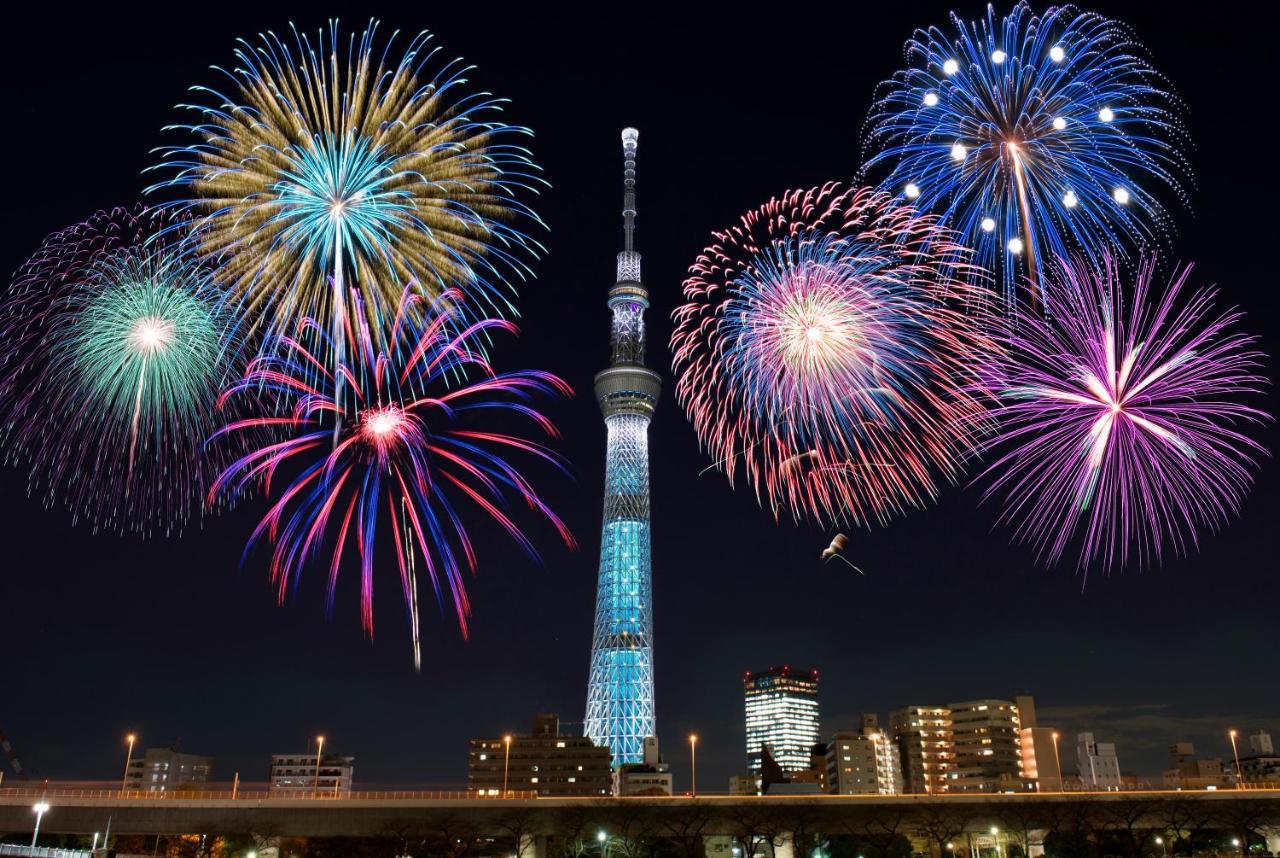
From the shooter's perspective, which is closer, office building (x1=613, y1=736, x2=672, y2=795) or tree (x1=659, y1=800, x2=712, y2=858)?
tree (x1=659, y1=800, x2=712, y2=858)

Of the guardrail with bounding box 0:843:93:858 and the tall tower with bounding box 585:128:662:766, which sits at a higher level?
the tall tower with bounding box 585:128:662:766

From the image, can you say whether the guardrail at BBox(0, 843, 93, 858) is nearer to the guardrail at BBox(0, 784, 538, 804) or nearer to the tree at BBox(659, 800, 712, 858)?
the guardrail at BBox(0, 784, 538, 804)

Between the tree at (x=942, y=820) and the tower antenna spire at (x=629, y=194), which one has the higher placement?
the tower antenna spire at (x=629, y=194)

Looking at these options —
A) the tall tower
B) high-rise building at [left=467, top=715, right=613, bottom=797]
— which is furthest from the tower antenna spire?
high-rise building at [left=467, top=715, right=613, bottom=797]

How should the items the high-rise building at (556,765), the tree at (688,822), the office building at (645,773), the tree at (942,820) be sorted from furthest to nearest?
1. the high-rise building at (556,765)
2. the office building at (645,773)
3. the tree at (942,820)
4. the tree at (688,822)

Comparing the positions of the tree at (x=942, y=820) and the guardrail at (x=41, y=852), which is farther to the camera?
the tree at (x=942, y=820)

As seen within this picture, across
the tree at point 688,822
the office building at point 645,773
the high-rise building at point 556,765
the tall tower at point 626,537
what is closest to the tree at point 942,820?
the tree at point 688,822

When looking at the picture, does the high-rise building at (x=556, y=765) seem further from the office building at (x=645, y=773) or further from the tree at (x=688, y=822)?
the tree at (x=688, y=822)

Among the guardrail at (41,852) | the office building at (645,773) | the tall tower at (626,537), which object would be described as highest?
the tall tower at (626,537)

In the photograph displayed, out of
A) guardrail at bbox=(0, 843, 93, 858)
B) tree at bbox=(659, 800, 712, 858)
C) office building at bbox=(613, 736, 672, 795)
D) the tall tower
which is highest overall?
the tall tower

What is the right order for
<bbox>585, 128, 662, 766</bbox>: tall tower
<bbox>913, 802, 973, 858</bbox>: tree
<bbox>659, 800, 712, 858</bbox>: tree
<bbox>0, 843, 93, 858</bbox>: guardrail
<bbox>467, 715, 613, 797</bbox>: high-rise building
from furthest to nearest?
<bbox>467, 715, 613, 797</bbox>: high-rise building
<bbox>585, 128, 662, 766</bbox>: tall tower
<bbox>913, 802, 973, 858</bbox>: tree
<bbox>659, 800, 712, 858</bbox>: tree
<bbox>0, 843, 93, 858</bbox>: guardrail
